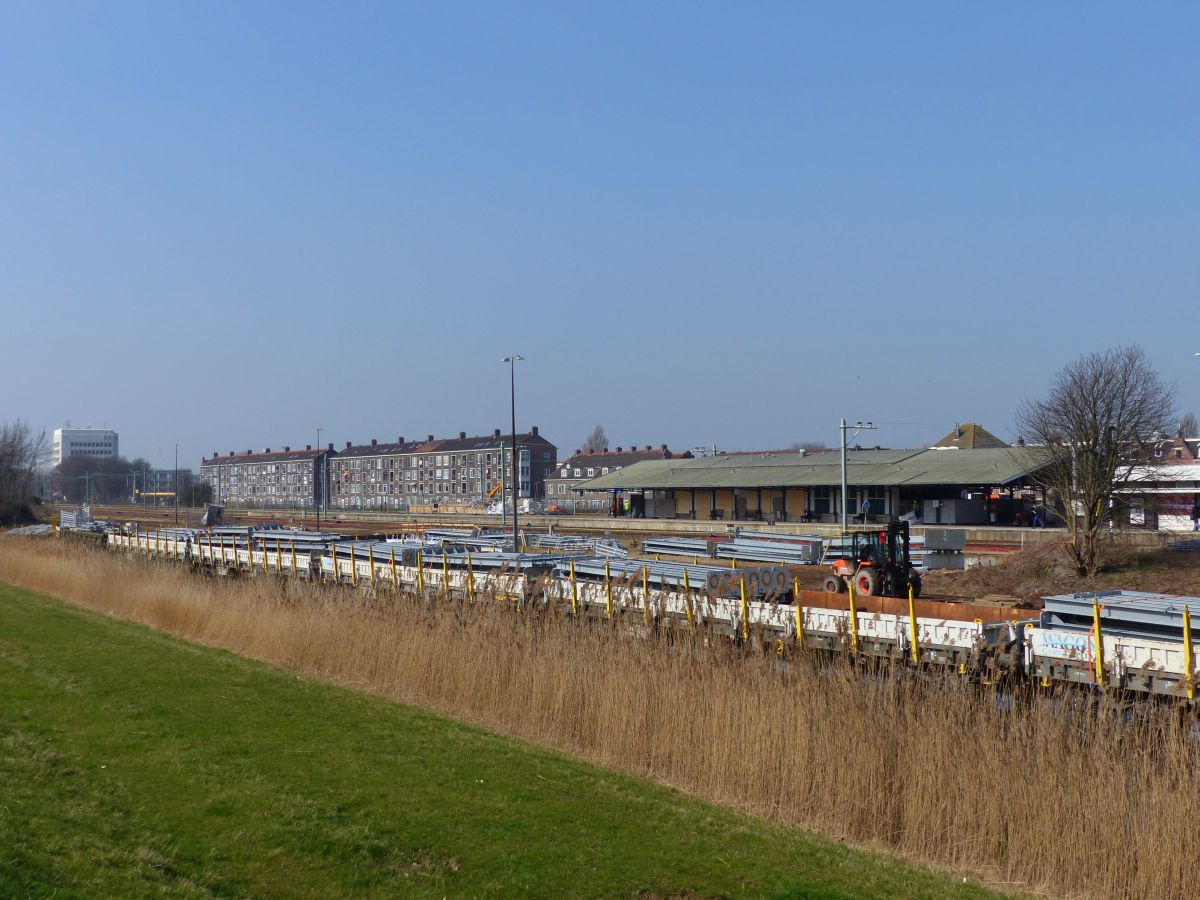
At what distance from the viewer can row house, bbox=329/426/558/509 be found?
131500mm

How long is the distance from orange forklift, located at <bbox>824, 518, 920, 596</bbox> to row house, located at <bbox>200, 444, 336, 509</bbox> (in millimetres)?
121344

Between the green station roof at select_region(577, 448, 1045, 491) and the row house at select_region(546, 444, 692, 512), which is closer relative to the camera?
the green station roof at select_region(577, 448, 1045, 491)

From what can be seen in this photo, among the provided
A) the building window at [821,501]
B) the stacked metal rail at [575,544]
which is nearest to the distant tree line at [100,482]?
the building window at [821,501]

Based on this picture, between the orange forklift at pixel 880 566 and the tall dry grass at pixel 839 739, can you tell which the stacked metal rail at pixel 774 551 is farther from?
the tall dry grass at pixel 839 739

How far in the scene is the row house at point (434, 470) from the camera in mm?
131500

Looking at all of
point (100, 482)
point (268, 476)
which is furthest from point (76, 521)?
point (100, 482)

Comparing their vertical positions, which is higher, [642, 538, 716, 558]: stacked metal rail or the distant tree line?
the distant tree line

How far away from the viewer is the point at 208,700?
13.8 meters

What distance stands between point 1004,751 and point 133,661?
12530mm

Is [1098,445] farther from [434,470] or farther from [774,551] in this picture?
[434,470]

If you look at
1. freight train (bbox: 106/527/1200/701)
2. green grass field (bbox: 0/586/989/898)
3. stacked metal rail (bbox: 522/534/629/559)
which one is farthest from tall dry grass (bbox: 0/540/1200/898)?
stacked metal rail (bbox: 522/534/629/559)

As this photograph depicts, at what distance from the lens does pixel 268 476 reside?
167875 mm

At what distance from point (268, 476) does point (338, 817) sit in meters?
166

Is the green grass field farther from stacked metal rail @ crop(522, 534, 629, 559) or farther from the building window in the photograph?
the building window
